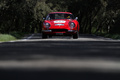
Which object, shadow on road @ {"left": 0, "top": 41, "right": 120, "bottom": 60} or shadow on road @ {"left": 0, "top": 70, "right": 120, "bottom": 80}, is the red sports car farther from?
shadow on road @ {"left": 0, "top": 70, "right": 120, "bottom": 80}

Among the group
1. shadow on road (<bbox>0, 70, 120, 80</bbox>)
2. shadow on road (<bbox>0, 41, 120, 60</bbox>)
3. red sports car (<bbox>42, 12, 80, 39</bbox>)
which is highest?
red sports car (<bbox>42, 12, 80, 39</bbox>)

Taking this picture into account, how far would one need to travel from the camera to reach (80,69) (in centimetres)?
926

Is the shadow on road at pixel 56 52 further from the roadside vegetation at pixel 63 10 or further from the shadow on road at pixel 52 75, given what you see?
the roadside vegetation at pixel 63 10

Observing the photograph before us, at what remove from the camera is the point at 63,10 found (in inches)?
2482

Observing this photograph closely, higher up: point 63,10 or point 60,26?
point 63,10

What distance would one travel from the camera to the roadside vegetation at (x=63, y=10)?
42438 mm

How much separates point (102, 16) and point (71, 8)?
244 inches

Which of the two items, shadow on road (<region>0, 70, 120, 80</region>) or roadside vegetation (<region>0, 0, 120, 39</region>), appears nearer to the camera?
shadow on road (<region>0, 70, 120, 80</region>)

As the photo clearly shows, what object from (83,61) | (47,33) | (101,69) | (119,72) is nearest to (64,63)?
(83,61)

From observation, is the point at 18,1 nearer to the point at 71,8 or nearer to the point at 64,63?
the point at 71,8

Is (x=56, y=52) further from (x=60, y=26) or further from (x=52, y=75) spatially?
(x=60, y=26)

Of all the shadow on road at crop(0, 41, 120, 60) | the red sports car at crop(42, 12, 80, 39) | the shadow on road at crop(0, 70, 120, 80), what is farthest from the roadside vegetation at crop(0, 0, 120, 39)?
the shadow on road at crop(0, 70, 120, 80)

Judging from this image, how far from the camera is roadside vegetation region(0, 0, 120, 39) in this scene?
4244 centimetres

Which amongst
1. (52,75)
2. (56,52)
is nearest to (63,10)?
(56,52)
